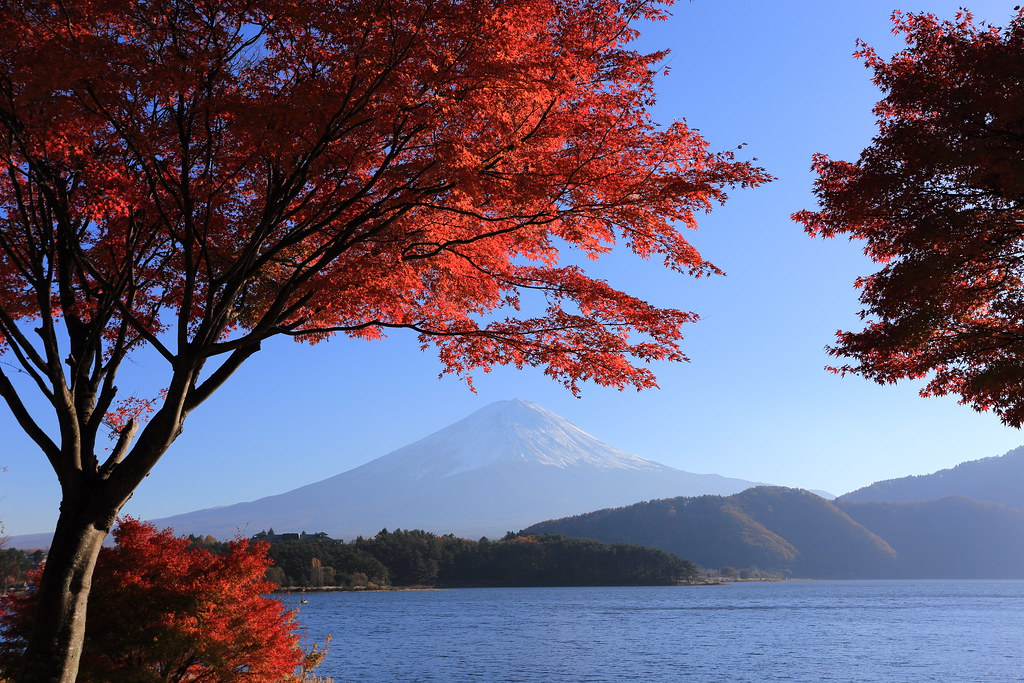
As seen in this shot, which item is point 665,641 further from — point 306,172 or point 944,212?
point 306,172

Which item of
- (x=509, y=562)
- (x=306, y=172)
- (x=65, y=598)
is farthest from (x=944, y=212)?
(x=509, y=562)

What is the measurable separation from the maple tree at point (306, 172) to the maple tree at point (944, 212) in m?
3.35

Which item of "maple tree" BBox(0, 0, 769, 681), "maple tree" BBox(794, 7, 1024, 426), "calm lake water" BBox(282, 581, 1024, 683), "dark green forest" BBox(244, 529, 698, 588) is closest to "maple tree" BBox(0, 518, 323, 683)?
"maple tree" BBox(0, 0, 769, 681)

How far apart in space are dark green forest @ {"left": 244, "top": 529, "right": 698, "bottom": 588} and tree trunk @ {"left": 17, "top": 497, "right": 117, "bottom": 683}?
12217cm

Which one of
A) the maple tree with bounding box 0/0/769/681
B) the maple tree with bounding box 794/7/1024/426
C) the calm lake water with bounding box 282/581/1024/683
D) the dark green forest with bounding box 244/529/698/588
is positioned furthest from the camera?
the dark green forest with bounding box 244/529/698/588

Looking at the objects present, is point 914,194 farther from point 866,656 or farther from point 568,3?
point 866,656

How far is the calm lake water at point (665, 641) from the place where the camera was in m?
39.2

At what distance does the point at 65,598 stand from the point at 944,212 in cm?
1119

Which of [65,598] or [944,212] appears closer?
[65,598]

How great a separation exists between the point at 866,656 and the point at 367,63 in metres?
50.4

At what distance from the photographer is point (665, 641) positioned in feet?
180

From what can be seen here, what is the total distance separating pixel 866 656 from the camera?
155 ft

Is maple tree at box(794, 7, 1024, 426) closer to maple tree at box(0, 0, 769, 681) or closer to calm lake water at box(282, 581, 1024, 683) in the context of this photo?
maple tree at box(0, 0, 769, 681)

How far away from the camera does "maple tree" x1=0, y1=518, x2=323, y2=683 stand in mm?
11805
